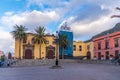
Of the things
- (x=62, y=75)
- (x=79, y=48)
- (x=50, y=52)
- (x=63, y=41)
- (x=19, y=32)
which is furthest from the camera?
(x=79, y=48)

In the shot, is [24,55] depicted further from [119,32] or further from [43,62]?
[119,32]

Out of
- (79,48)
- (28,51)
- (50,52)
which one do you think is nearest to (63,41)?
(50,52)

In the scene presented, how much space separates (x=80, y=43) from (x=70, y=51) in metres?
7.19

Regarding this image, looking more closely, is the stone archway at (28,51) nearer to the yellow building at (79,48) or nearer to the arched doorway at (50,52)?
the arched doorway at (50,52)

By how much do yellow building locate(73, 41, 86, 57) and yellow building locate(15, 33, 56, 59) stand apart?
9511 millimetres

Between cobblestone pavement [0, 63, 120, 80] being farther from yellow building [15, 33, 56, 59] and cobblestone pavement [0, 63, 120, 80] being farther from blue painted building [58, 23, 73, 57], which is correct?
blue painted building [58, 23, 73, 57]

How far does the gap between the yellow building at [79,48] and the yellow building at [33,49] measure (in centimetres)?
951

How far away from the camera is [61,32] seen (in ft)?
205

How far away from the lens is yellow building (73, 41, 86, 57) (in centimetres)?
6794

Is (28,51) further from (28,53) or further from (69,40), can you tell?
(69,40)

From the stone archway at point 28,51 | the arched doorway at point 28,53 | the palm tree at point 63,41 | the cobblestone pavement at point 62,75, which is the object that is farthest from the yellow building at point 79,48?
the cobblestone pavement at point 62,75

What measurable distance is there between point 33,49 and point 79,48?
1627cm

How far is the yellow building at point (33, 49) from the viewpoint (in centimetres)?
5656

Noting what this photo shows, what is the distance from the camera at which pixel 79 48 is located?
69312mm
